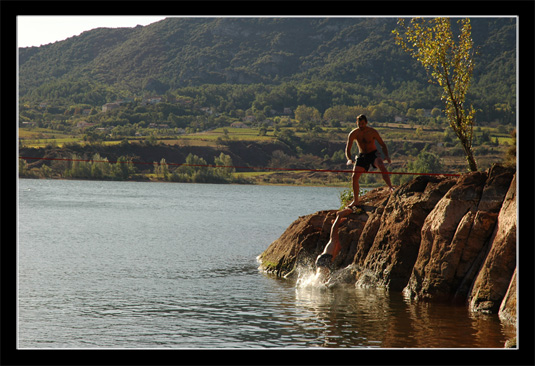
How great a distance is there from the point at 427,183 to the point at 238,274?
371 inches

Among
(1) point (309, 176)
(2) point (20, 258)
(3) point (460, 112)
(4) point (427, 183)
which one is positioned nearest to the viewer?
(4) point (427, 183)

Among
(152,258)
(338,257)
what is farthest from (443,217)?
(152,258)

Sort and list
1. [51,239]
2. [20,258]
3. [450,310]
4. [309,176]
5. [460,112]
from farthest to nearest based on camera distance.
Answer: [309,176]
[51,239]
[20,258]
[460,112]
[450,310]

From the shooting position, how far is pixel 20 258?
32.4m

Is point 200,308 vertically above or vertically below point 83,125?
Result: below

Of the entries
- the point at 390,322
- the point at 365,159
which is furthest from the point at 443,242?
the point at 365,159

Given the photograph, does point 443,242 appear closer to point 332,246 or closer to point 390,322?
point 390,322

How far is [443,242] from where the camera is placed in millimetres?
18141

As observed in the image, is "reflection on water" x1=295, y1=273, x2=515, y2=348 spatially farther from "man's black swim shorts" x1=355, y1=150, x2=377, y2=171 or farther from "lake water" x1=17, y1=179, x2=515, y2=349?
"man's black swim shorts" x1=355, y1=150, x2=377, y2=171

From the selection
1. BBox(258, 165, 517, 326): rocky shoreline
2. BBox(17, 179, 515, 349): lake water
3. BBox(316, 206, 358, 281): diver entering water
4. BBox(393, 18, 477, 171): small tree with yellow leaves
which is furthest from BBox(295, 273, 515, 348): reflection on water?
BBox(393, 18, 477, 171): small tree with yellow leaves

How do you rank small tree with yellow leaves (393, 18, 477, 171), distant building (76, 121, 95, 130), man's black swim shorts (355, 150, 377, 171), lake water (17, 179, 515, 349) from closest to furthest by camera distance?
lake water (17, 179, 515, 349)
man's black swim shorts (355, 150, 377, 171)
small tree with yellow leaves (393, 18, 477, 171)
distant building (76, 121, 95, 130)

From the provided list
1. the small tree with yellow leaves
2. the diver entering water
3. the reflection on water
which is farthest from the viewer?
the small tree with yellow leaves

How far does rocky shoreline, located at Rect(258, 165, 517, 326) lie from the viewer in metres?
16.3

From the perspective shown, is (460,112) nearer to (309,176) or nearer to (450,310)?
(450,310)
